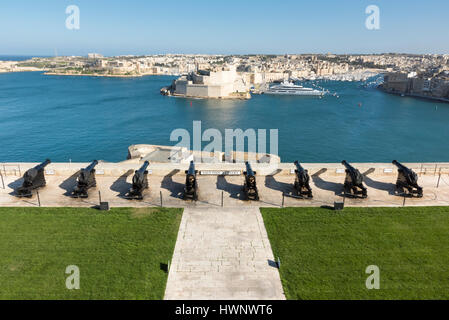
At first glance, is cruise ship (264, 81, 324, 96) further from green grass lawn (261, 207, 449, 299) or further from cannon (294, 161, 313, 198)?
green grass lawn (261, 207, 449, 299)

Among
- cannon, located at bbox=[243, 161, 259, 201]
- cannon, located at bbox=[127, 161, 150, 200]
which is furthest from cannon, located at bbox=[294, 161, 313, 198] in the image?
cannon, located at bbox=[127, 161, 150, 200]

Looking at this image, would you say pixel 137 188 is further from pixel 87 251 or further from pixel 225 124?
pixel 225 124

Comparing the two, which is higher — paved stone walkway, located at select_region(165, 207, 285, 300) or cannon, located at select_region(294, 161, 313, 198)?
cannon, located at select_region(294, 161, 313, 198)

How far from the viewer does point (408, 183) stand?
1098 cm

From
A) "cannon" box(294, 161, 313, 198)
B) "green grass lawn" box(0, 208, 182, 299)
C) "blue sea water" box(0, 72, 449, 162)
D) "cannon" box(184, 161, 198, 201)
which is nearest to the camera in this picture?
"green grass lawn" box(0, 208, 182, 299)

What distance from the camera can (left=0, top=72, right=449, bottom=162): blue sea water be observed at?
38469 millimetres

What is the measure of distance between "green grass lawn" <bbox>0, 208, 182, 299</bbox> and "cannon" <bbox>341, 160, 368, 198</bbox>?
6054 millimetres

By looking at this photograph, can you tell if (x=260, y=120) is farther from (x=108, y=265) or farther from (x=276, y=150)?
(x=108, y=265)

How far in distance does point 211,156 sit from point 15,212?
1476 cm

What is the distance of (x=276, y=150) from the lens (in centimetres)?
3906

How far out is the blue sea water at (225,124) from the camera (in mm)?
38469

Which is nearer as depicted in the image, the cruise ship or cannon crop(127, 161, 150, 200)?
cannon crop(127, 161, 150, 200)

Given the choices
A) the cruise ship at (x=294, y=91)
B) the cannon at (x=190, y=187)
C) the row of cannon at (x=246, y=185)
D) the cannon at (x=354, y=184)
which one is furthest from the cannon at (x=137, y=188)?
the cruise ship at (x=294, y=91)

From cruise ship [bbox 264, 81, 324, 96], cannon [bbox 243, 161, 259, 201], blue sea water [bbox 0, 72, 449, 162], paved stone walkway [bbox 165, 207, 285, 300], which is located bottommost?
blue sea water [bbox 0, 72, 449, 162]
